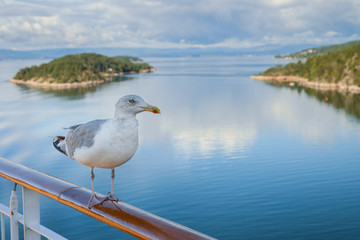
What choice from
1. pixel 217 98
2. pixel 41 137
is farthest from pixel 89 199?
pixel 217 98

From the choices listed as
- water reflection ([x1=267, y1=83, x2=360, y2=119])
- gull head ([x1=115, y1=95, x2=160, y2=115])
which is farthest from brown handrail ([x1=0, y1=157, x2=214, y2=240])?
water reflection ([x1=267, y1=83, x2=360, y2=119])

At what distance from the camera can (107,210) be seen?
1.84 metres

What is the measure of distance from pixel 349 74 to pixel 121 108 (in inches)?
3278

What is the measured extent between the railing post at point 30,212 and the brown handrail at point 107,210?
0.11 metres

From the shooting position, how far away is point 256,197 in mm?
20344

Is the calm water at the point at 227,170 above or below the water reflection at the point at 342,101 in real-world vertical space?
below

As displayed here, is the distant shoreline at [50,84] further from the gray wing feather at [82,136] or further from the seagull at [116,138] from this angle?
the seagull at [116,138]

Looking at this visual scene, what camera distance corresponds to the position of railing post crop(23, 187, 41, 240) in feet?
7.15

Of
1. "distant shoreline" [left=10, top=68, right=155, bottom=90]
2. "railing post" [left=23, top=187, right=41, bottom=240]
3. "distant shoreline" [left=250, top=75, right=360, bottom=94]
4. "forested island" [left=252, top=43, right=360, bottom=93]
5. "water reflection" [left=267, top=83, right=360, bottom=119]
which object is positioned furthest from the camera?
"distant shoreline" [left=10, top=68, right=155, bottom=90]

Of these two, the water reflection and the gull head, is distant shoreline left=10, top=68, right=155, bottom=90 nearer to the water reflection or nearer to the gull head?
the water reflection

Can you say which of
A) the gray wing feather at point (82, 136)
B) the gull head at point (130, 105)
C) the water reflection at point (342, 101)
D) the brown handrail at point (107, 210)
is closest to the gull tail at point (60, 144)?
the gray wing feather at point (82, 136)

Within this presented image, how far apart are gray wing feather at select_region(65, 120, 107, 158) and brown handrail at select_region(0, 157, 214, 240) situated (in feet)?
0.69

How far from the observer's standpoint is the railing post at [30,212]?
218 centimetres

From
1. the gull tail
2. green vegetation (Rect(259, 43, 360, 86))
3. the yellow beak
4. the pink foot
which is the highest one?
green vegetation (Rect(259, 43, 360, 86))
